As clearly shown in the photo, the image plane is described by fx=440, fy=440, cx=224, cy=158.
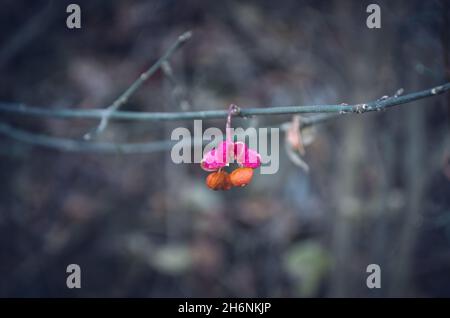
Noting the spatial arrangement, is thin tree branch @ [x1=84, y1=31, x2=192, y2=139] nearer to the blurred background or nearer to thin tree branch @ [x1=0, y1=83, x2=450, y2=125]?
thin tree branch @ [x1=0, y1=83, x2=450, y2=125]

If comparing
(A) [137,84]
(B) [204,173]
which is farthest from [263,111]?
(B) [204,173]

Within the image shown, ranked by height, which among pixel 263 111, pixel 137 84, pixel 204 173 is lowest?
pixel 263 111

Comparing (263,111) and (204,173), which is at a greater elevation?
(204,173)

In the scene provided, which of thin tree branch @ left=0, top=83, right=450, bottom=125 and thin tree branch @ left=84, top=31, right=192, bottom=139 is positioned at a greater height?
thin tree branch @ left=84, top=31, right=192, bottom=139

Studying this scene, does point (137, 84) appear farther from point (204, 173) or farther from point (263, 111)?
point (204, 173)

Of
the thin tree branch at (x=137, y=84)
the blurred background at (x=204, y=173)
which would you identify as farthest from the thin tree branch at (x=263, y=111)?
the blurred background at (x=204, y=173)

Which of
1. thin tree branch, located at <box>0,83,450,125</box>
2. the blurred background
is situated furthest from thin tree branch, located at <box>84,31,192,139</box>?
the blurred background

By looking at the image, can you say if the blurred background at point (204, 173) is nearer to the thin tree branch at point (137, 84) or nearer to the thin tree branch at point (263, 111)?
the thin tree branch at point (263, 111)
